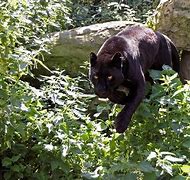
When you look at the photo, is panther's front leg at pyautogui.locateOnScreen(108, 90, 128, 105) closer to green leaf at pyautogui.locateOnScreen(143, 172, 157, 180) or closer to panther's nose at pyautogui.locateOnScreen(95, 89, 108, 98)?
panther's nose at pyautogui.locateOnScreen(95, 89, 108, 98)

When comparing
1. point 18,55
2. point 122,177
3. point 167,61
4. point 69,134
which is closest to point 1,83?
point 18,55

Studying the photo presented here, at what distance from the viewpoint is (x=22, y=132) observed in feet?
10.9

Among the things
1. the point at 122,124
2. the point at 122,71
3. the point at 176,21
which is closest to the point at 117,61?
the point at 122,71

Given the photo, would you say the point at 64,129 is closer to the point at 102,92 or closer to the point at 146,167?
the point at 102,92

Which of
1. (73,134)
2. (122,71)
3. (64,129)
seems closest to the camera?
(64,129)

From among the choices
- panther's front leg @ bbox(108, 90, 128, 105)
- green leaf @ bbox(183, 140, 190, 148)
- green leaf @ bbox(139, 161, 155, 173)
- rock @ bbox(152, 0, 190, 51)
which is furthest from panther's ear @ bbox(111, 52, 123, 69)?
rock @ bbox(152, 0, 190, 51)

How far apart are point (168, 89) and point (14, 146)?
1214 mm

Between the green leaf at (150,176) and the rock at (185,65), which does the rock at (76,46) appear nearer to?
the rock at (185,65)

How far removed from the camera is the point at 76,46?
5.91 m

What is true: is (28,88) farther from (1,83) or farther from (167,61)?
(167,61)

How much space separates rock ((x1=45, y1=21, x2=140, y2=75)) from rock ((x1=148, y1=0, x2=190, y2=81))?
592 millimetres

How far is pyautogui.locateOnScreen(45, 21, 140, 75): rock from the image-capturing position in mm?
5868

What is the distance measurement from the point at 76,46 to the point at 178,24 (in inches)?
48.6

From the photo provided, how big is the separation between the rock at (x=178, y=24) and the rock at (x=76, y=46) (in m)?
0.59
